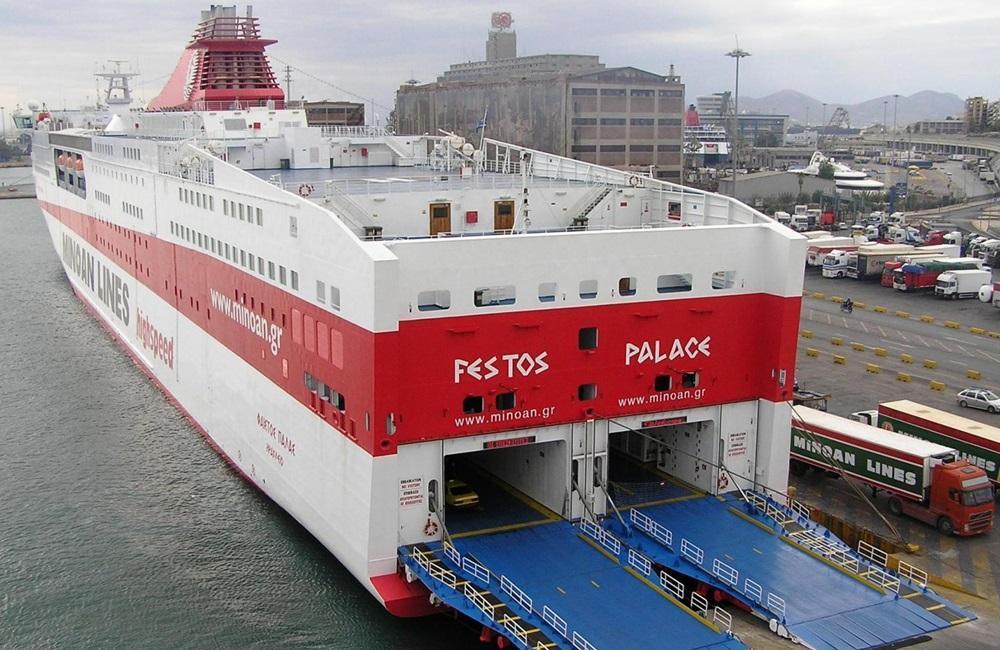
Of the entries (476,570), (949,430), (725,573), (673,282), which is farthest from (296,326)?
(949,430)

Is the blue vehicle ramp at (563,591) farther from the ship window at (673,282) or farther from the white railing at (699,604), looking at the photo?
the ship window at (673,282)

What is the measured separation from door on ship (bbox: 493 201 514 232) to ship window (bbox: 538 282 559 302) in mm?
5261

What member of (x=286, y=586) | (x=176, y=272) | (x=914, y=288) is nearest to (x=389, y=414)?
(x=286, y=586)

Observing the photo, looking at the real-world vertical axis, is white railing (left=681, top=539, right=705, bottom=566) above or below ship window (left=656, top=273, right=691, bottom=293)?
below

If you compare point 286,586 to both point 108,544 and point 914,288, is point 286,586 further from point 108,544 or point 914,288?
point 914,288

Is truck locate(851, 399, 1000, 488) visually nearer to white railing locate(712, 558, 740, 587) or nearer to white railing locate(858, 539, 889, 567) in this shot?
white railing locate(858, 539, 889, 567)

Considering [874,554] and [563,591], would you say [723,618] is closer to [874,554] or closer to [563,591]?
[563,591]

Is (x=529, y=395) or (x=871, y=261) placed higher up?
(x=529, y=395)

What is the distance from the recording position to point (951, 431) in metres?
24.0

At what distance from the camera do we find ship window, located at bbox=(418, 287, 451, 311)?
17.3 metres

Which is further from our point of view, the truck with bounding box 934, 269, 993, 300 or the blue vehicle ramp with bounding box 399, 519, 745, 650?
the truck with bounding box 934, 269, 993, 300

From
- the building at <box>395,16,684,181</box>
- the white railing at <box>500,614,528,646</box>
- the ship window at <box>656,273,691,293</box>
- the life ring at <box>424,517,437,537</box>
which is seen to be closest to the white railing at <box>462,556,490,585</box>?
the life ring at <box>424,517,437,537</box>

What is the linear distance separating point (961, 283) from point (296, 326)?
135ft

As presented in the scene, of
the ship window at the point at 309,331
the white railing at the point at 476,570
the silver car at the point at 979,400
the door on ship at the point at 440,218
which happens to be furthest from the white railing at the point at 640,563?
the silver car at the point at 979,400
